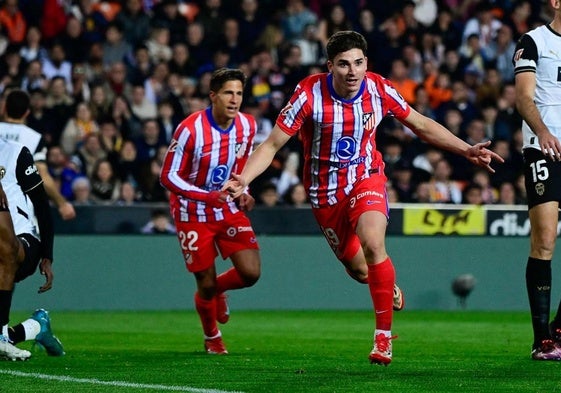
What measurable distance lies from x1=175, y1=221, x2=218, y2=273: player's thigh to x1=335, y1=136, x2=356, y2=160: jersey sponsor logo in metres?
1.74

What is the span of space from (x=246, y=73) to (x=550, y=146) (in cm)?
1076

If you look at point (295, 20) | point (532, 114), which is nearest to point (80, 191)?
point (295, 20)

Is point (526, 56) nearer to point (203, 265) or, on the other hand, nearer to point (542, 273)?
point (542, 273)

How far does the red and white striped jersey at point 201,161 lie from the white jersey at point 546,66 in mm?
2441

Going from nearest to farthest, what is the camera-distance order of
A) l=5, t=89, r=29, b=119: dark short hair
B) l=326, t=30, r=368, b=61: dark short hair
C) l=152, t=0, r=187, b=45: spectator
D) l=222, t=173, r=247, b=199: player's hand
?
1. l=222, t=173, r=247, b=199: player's hand
2. l=326, t=30, r=368, b=61: dark short hair
3. l=5, t=89, r=29, b=119: dark short hair
4. l=152, t=0, r=187, b=45: spectator

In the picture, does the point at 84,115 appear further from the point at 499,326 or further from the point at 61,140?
the point at 499,326

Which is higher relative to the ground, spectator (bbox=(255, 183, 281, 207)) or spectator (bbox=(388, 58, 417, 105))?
spectator (bbox=(388, 58, 417, 105))

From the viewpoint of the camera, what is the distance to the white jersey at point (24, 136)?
37.0ft

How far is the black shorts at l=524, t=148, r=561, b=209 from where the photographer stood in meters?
8.51

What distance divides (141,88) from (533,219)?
32.6ft

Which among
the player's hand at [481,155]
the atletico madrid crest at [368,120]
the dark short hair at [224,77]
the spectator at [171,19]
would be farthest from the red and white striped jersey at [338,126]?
the spectator at [171,19]

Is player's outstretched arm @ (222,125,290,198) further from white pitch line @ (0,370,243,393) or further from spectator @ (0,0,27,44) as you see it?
spectator @ (0,0,27,44)

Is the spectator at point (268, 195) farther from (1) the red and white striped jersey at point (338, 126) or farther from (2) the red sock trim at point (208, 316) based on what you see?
(1) the red and white striped jersey at point (338, 126)

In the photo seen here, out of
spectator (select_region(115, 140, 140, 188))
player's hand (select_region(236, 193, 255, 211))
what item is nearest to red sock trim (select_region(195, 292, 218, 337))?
player's hand (select_region(236, 193, 255, 211))
